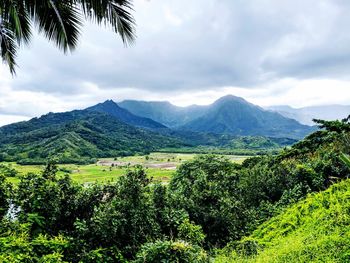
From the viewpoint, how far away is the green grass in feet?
17.1

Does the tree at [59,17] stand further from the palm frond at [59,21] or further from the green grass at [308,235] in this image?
the green grass at [308,235]

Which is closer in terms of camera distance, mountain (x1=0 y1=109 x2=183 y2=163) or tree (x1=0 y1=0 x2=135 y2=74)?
tree (x1=0 y1=0 x2=135 y2=74)

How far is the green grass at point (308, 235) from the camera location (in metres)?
5.22

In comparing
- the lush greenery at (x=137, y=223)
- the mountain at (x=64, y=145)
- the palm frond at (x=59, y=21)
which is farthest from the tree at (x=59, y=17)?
the mountain at (x=64, y=145)

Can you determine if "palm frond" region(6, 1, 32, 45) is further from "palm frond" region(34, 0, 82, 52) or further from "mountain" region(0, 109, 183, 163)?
"mountain" region(0, 109, 183, 163)

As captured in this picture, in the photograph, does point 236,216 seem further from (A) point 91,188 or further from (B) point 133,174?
(A) point 91,188

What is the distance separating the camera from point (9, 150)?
92.8m

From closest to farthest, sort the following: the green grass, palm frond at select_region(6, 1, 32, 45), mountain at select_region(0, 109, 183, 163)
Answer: the green grass, palm frond at select_region(6, 1, 32, 45), mountain at select_region(0, 109, 183, 163)

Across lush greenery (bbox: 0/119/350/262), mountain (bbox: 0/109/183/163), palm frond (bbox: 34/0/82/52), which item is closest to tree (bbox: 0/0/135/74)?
palm frond (bbox: 34/0/82/52)

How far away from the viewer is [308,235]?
629 cm

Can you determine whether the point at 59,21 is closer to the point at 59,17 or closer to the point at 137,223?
the point at 59,17

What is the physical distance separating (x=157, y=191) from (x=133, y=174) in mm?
1239

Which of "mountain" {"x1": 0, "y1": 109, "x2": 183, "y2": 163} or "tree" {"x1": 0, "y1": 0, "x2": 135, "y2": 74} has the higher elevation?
"tree" {"x1": 0, "y1": 0, "x2": 135, "y2": 74}

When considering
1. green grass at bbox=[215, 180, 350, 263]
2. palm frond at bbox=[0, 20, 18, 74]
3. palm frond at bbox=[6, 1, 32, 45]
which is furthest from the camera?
palm frond at bbox=[0, 20, 18, 74]
